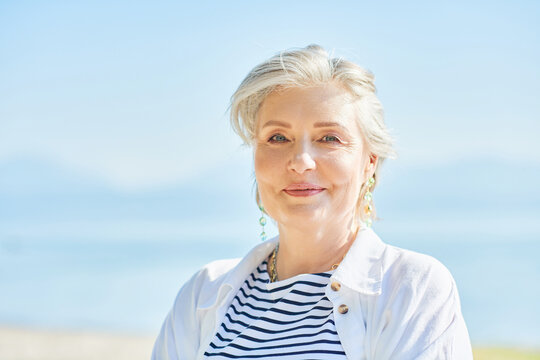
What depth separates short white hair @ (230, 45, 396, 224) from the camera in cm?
199

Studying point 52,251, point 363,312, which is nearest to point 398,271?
point 363,312

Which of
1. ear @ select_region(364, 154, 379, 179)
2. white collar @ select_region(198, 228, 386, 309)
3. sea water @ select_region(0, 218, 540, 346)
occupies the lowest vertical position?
white collar @ select_region(198, 228, 386, 309)

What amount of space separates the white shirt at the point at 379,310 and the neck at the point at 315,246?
6 centimetres

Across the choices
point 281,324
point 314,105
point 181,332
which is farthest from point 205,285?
point 314,105

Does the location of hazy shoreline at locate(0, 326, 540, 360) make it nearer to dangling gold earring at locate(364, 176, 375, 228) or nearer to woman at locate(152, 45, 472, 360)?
woman at locate(152, 45, 472, 360)

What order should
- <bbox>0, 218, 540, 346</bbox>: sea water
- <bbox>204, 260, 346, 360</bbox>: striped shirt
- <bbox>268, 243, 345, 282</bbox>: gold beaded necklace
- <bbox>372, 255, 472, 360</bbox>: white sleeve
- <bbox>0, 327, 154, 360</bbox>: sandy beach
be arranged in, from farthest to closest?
<bbox>0, 218, 540, 346</bbox>: sea water < <bbox>0, 327, 154, 360</bbox>: sandy beach < <bbox>268, 243, 345, 282</bbox>: gold beaded necklace < <bbox>204, 260, 346, 360</bbox>: striped shirt < <bbox>372, 255, 472, 360</bbox>: white sleeve

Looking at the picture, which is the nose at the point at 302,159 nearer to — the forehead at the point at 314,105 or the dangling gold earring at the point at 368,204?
the forehead at the point at 314,105

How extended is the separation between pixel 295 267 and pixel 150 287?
41.8 ft

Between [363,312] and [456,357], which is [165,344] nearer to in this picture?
[363,312]

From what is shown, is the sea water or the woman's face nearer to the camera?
the woman's face

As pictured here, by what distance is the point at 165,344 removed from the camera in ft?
7.14

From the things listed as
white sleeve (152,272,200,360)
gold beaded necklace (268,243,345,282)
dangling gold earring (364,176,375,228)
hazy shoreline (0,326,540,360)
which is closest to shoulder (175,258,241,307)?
white sleeve (152,272,200,360)

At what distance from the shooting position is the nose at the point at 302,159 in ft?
6.25

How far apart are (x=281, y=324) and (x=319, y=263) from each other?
0.76 feet
